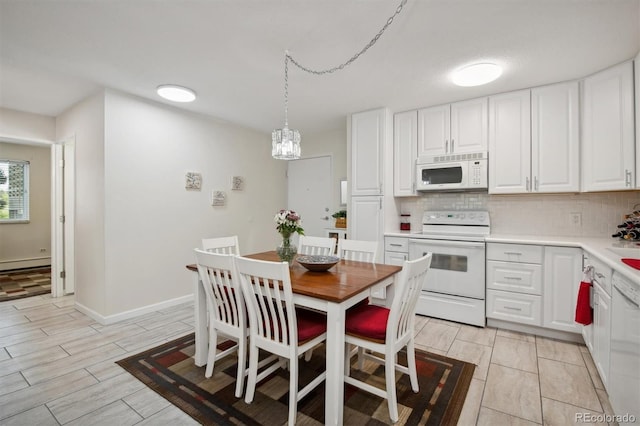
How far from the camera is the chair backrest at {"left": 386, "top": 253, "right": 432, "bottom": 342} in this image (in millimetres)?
1592

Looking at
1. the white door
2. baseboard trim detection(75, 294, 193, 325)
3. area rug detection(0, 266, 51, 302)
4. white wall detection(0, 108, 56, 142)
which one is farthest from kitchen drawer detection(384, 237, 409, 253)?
area rug detection(0, 266, 51, 302)

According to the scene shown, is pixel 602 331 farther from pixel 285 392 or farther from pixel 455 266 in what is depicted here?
pixel 285 392

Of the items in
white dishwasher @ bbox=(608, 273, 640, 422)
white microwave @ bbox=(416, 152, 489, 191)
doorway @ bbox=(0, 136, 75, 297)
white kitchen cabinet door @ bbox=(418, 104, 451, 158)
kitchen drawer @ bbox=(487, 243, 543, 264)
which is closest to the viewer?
white dishwasher @ bbox=(608, 273, 640, 422)

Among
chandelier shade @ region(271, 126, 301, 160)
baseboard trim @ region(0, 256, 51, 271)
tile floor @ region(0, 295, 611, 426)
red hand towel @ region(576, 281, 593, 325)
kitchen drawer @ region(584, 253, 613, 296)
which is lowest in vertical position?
tile floor @ region(0, 295, 611, 426)

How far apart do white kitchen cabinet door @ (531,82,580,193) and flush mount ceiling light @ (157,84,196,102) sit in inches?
139

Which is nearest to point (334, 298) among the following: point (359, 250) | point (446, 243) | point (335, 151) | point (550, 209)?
point (359, 250)

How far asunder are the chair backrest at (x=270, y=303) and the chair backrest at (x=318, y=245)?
1.06 m

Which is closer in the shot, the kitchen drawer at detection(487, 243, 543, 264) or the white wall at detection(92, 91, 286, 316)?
the kitchen drawer at detection(487, 243, 543, 264)

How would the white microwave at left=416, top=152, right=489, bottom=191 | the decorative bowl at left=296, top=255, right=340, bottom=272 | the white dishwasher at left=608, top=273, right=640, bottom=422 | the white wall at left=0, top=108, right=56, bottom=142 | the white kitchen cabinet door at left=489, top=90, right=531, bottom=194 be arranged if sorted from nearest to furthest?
the white dishwasher at left=608, top=273, right=640, bottom=422 → the decorative bowl at left=296, top=255, right=340, bottom=272 → the white kitchen cabinet door at left=489, top=90, right=531, bottom=194 → the white microwave at left=416, top=152, right=489, bottom=191 → the white wall at left=0, top=108, right=56, bottom=142

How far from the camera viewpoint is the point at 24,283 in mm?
4633

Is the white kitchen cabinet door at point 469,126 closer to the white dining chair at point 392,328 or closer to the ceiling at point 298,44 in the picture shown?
the ceiling at point 298,44

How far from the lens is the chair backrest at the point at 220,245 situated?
265cm

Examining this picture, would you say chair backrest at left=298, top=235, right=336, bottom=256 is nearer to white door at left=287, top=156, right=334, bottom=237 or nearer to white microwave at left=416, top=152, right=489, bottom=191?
white microwave at left=416, top=152, right=489, bottom=191

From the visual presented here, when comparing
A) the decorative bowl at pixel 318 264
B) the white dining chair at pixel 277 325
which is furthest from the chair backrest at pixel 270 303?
the decorative bowl at pixel 318 264
